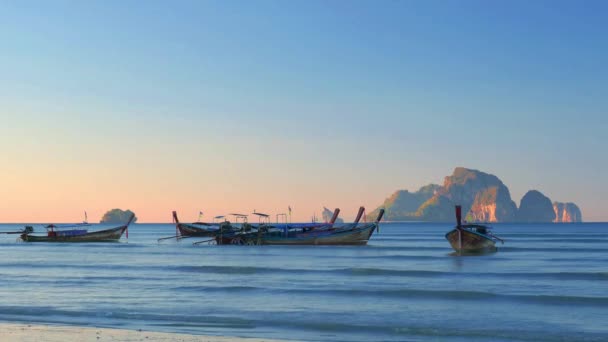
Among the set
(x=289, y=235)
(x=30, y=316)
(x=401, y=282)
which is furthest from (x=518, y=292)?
(x=289, y=235)

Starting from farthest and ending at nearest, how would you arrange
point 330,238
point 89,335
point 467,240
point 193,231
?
1. point 193,231
2. point 330,238
3. point 467,240
4. point 89,335

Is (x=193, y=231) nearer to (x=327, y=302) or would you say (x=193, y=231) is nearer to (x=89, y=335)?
(x=327, y=302)

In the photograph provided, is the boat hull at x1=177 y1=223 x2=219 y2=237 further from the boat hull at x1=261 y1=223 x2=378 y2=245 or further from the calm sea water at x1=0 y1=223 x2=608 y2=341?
the calm sea water at x1=0 y1=223 x2=608 y2=341

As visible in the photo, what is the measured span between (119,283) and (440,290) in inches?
581

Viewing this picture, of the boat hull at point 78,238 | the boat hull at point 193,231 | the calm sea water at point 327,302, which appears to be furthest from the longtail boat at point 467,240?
the boat hull at point 78,238

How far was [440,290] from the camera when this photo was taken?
30344mm

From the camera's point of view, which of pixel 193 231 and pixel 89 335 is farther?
pixel 193 231

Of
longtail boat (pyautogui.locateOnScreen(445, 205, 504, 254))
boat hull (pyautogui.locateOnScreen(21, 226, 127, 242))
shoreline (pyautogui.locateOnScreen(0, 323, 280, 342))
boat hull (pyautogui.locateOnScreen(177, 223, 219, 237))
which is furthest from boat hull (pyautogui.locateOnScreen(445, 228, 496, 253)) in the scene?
boat hull (pyautogui.locateOnScreen(21, 226, 127, 242))

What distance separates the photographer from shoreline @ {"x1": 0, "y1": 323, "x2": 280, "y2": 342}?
17688 millimetres

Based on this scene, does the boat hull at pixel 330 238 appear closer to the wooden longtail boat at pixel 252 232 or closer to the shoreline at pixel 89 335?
the wooden longtail boat at pixel 252 232

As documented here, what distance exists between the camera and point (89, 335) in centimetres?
1828

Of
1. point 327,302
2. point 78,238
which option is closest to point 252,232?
point 78,238

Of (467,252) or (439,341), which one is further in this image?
(467,252)

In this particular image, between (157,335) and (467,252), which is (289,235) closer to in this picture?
(467,252)
